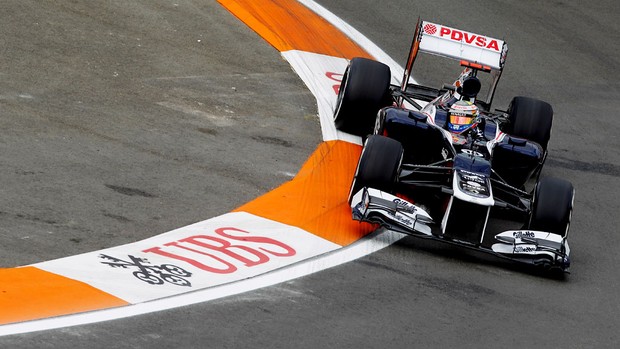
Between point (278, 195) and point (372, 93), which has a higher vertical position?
point (372, 93)

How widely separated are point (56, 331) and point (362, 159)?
411 centimetres

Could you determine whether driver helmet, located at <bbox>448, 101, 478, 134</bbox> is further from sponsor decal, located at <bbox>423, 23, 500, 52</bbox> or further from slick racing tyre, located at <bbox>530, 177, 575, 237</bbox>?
sponsor decal, located at <bbox>423, 23, 500, 52</bbox>

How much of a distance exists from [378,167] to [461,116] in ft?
5.42

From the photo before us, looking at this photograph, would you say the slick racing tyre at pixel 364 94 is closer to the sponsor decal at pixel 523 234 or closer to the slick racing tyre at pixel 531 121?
the slick racing tyre at pixel 531 121

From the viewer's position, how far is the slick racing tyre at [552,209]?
1045 cm

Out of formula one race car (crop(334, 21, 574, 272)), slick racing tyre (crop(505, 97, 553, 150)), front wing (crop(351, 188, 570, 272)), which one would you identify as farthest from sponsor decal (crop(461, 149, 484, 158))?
slick racing tyre (crop(505, 97, 553, 150))

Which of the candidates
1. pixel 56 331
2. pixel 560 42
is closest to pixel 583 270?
pixel 56 331

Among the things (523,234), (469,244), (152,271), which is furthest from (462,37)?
(152,271)

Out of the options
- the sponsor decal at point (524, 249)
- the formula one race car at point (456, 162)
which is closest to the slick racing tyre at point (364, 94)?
the formula one race car at point (456, 162)

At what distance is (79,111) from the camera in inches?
481

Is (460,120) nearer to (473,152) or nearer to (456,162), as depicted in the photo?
(473,152)

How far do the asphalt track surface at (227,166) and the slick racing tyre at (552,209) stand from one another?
480mm

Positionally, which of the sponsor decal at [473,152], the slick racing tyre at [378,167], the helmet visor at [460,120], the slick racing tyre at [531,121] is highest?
the slick racing tyre at [531,121]

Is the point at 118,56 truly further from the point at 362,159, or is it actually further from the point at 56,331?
the point at 56,331
